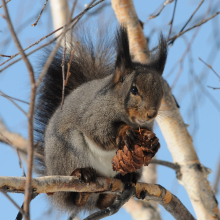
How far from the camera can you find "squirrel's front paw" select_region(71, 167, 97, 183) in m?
1.72

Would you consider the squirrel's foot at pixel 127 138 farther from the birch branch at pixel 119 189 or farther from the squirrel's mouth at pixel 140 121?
the birch branch at pixel 119 189

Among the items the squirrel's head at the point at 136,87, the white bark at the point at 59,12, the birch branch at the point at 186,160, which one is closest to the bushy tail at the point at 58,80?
the squirrel's head at the point at 136,87

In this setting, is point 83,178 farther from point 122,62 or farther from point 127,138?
point 122,62

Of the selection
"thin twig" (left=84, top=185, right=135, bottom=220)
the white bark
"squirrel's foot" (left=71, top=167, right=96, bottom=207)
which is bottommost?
"thin twig" (left=84, top=185, right=135, bottom=220)

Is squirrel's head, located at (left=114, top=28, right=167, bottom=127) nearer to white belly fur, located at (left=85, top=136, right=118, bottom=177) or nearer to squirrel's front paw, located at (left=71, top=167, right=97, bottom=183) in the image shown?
white belly fur, located at (left=85, top=136, right=118, bottom=177)

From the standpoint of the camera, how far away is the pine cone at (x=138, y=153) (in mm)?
1742

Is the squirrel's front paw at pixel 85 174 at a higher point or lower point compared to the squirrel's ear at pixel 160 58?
lower

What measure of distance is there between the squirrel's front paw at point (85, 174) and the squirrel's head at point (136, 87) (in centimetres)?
36

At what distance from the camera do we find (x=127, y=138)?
1.76m

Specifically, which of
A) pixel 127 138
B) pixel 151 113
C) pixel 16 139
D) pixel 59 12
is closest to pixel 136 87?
pixel 151 113

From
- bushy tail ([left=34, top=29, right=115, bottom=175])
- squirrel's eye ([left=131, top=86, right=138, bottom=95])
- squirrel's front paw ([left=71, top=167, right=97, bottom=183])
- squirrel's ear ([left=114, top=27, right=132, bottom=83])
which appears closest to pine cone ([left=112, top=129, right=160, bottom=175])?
squirrel's front paw ([left=71, top=167, right=97, bottom=183])

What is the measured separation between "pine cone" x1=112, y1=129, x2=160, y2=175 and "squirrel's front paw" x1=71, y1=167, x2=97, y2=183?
0.43 ft

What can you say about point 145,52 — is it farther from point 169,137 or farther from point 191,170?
point 191,170

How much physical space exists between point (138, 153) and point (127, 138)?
0.09 meters
